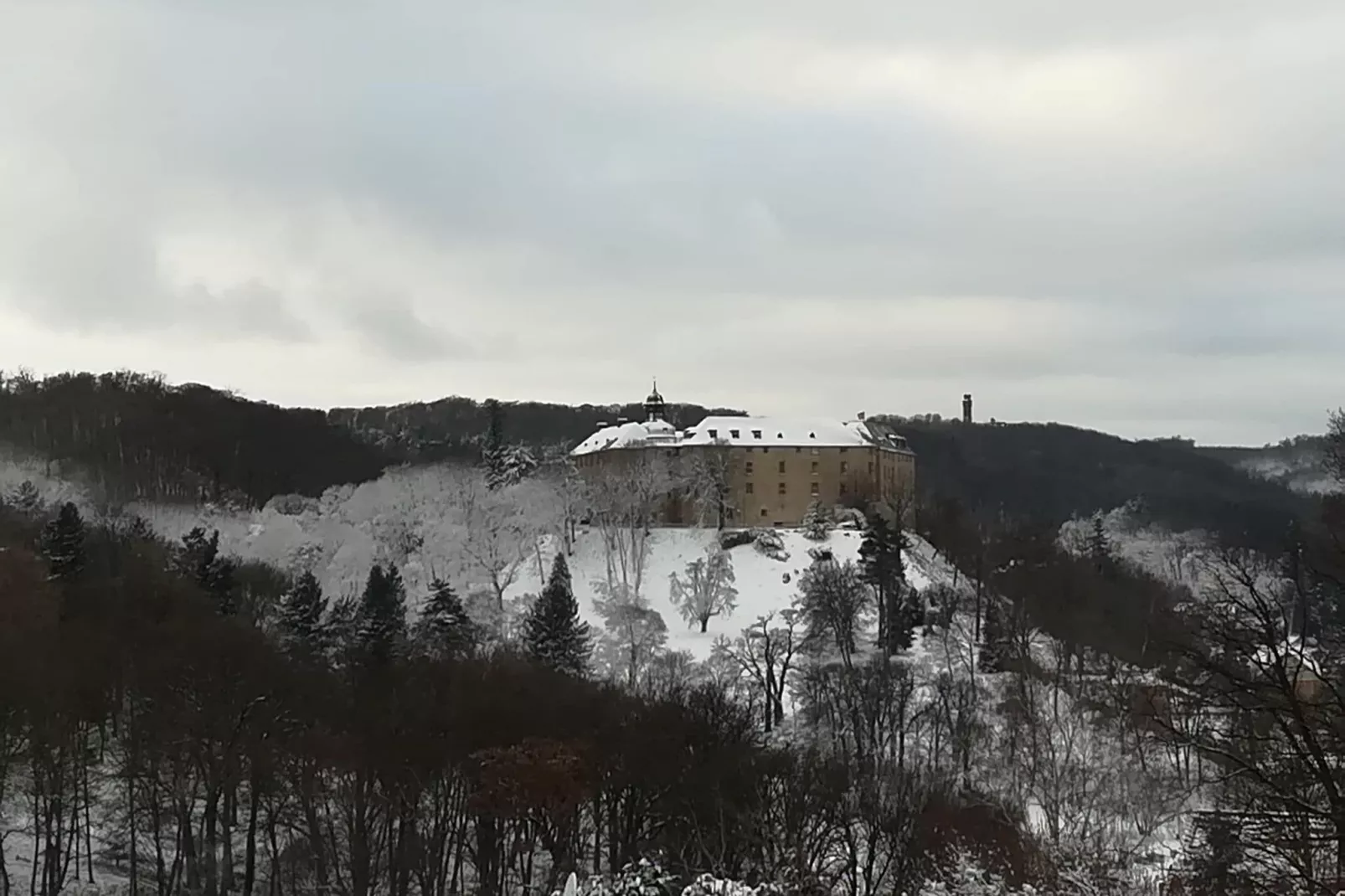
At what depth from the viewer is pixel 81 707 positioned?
24281mm

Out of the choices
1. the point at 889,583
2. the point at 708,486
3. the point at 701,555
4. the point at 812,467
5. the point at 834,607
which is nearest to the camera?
the point at 834,607

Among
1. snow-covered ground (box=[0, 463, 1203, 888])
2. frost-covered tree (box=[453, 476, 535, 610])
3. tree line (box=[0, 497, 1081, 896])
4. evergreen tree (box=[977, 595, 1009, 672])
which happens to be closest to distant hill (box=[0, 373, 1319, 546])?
snow-covered ground (box=[0, 463, 1203, 888])

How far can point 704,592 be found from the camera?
53.0 m

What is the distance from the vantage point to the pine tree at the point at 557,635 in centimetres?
3922

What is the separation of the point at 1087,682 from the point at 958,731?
967cm

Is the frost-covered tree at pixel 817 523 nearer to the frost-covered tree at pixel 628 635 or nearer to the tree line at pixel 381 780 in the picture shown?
the frost-covered tree at pixel 628 635

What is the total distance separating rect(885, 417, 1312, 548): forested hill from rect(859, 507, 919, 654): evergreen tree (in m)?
A: 47.3

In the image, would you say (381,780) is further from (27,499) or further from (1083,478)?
(1083,478)

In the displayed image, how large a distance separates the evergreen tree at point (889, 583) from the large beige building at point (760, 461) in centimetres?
1141

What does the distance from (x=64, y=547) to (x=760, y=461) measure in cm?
4021

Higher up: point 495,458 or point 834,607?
point 495,458

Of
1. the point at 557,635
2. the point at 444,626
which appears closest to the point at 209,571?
the point at 444,626

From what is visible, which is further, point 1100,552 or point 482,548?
point 1100,552

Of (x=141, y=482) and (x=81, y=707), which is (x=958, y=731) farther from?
(x=141, y=482)
